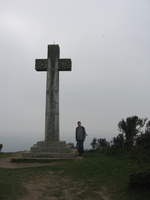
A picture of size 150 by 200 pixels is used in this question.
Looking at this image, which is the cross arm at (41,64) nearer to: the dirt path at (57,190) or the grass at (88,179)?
the grass at (88,179)

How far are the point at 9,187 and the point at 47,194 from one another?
100 cm

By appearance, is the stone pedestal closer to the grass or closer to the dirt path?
the grass

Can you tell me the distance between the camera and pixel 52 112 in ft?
36.1

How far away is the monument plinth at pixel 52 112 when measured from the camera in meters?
10.1

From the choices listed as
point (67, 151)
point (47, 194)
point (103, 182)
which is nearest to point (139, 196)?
point (103, 182)

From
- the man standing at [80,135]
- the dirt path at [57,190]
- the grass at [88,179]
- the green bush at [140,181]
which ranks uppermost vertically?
the man standing at [80,135]

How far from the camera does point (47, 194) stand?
5.29 metres

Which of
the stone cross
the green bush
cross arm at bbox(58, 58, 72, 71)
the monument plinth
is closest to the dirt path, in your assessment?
the green bush

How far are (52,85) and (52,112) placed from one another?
142 centimetres

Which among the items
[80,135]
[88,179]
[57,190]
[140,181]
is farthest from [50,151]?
[140,181]

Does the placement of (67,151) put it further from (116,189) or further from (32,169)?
(116,189)

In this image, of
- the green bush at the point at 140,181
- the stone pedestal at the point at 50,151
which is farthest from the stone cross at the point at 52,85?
the green bush at the point at 140,181

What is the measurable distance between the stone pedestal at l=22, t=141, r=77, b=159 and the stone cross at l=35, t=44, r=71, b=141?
0.38 metres

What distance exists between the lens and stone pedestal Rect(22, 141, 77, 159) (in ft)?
32.3
